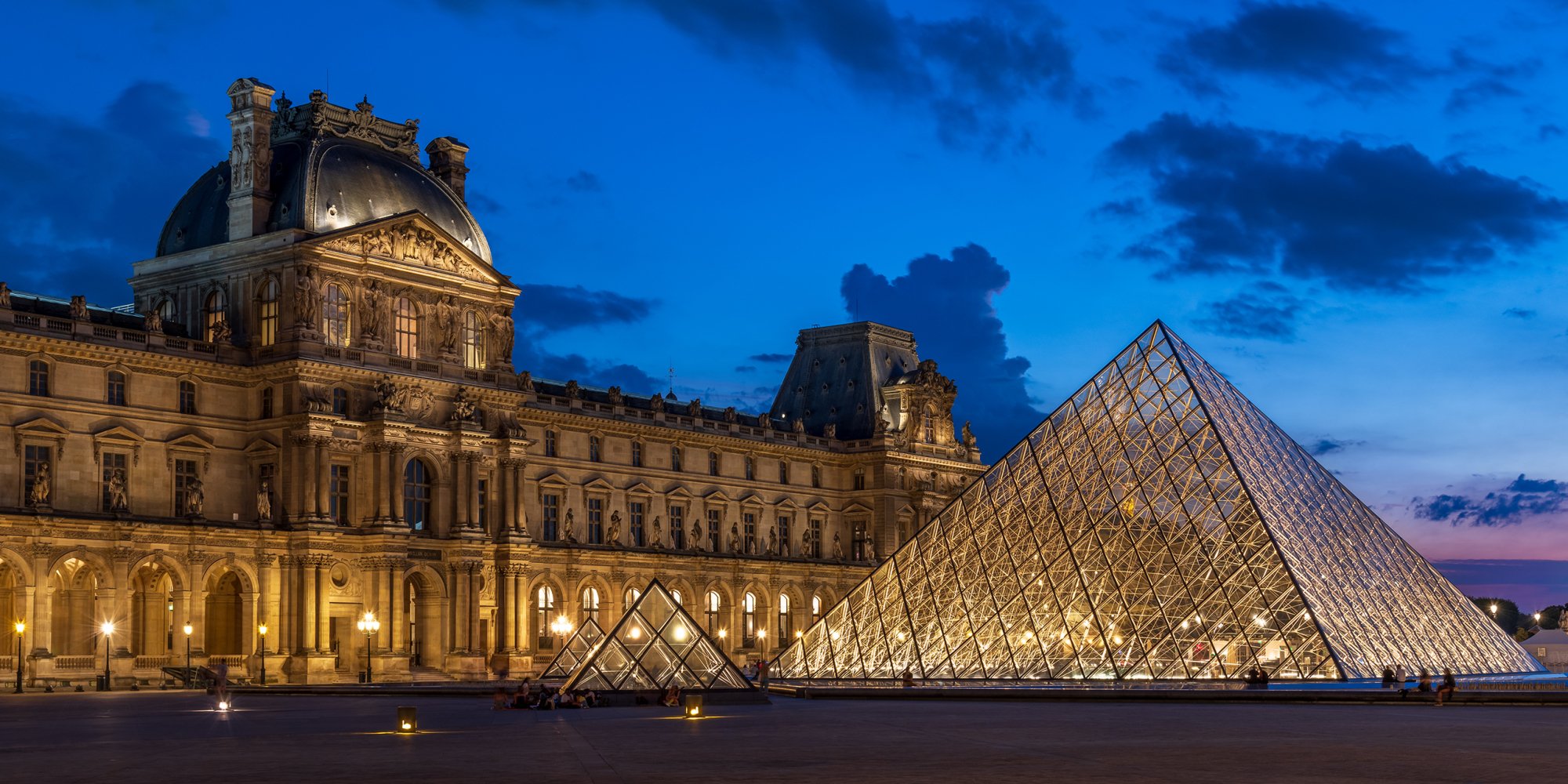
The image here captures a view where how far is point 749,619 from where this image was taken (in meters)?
88.8

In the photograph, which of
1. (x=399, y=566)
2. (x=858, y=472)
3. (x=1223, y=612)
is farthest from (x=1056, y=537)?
(x=858, y=472)

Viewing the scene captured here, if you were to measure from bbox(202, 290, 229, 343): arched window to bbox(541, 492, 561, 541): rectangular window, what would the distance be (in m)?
16.5

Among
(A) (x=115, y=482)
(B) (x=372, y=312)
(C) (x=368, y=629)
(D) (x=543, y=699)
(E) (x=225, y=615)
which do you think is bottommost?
(D) (x=543, y=699)

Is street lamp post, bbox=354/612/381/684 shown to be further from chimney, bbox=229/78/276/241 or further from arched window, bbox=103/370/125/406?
chimney, bbox=229/78/276/241

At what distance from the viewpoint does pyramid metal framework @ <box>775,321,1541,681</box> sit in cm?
4819

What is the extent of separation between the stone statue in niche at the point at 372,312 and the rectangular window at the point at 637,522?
19280 mm

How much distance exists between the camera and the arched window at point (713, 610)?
85.6 meters

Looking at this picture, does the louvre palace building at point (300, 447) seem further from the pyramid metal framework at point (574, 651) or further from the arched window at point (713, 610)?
the pyramid metal framework at point (574, 651)

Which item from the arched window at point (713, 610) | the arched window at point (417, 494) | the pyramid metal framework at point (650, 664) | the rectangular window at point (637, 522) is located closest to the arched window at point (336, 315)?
the arched window at point (417, 494)

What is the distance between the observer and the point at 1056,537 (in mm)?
53375

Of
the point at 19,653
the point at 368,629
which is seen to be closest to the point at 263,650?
the point at 368,629

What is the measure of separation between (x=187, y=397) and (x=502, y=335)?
1232 cm

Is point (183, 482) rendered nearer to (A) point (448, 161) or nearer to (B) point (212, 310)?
(B) point (212, 310)

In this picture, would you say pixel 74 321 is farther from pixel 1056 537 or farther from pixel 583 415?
pixel 1056 537
